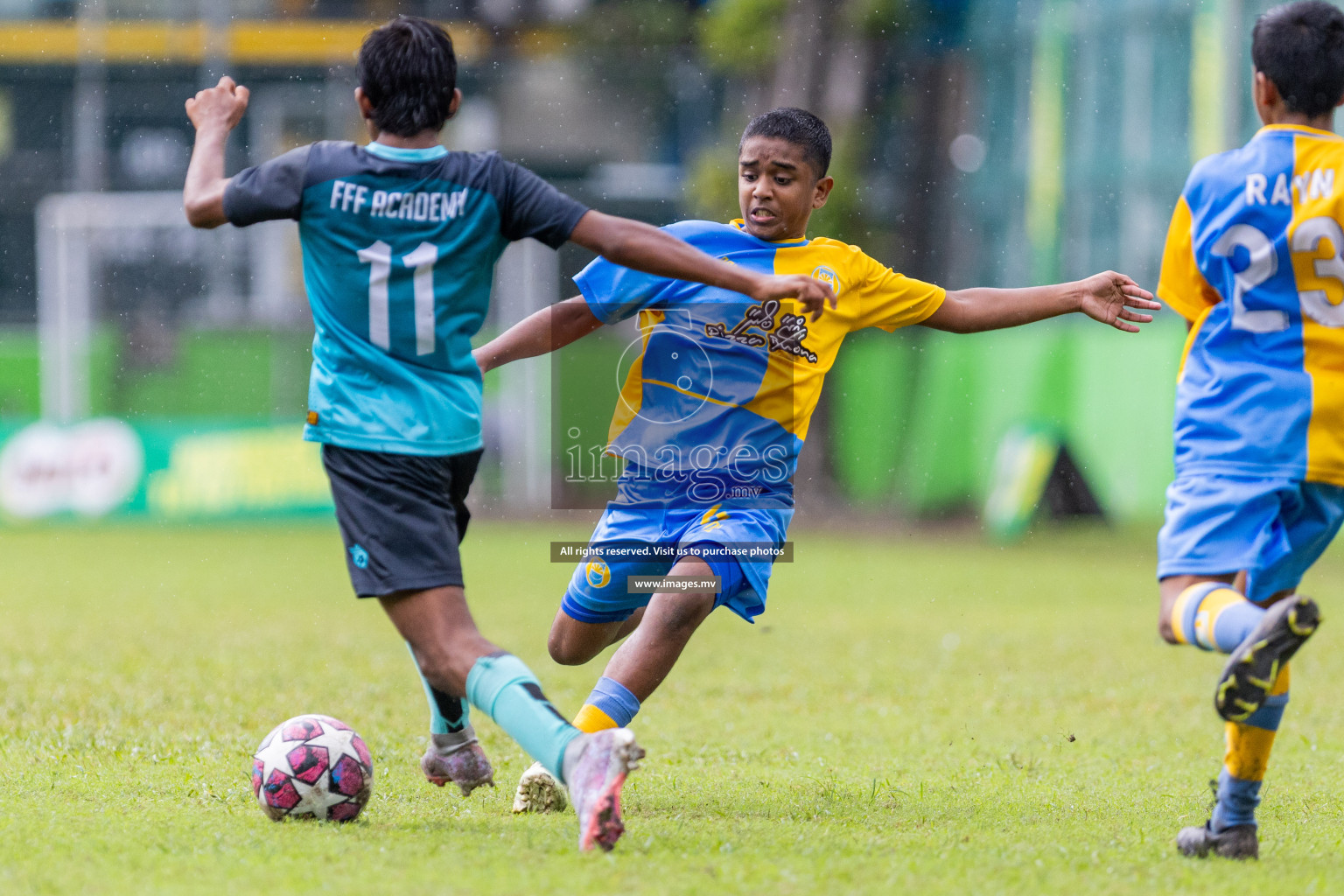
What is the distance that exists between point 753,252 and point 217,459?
13.9 m

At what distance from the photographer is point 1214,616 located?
367 centimetres

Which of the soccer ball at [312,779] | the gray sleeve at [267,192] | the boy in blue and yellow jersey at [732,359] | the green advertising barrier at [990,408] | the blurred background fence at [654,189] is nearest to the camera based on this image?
the gray sleeve at [267,192]

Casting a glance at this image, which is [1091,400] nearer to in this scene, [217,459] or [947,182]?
[947,182]

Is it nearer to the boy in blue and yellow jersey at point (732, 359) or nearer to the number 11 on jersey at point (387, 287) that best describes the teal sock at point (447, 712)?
the boy in blue and yellow jersey at point (732, 359)

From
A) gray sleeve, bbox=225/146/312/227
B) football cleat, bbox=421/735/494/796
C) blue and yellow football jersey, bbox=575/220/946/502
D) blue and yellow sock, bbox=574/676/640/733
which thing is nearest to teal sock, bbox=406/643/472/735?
football cleat, bbox=421/735/494/796

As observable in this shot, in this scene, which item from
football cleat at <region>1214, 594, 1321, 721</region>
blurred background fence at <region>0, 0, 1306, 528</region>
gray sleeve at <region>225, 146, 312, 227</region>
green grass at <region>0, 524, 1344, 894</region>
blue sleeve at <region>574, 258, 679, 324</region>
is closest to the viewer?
football cleat at <region>1214, 594, 1321, 721</region>

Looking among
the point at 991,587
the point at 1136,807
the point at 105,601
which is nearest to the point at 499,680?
the point at 1136,807

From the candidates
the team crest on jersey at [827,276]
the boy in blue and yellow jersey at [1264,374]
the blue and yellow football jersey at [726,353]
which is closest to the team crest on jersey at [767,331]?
the blue and yellow football jersey at [726,353]

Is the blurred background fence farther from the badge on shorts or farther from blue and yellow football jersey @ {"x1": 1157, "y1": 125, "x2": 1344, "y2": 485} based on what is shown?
the badge on shorts

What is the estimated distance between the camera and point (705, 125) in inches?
923

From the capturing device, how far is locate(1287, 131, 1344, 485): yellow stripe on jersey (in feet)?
12.4

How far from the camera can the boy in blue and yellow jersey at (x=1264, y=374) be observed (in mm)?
3787

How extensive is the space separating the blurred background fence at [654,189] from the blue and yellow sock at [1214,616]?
12.6m

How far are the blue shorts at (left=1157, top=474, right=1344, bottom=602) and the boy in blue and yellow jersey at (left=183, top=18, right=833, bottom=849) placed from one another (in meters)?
1.07
